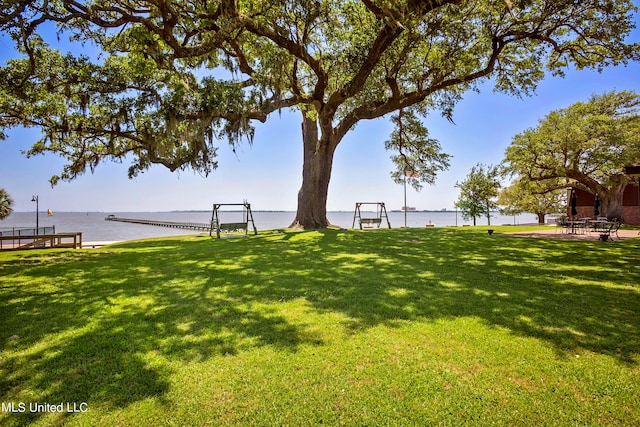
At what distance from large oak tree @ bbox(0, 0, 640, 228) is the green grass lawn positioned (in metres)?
6.88

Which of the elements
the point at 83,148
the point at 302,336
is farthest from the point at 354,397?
the point at 83,148

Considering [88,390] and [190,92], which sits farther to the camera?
[190,92]

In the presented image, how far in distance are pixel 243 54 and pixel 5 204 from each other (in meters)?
32.0

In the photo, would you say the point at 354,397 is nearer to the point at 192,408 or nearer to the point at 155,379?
the point at 192,408

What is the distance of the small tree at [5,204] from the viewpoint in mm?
29519

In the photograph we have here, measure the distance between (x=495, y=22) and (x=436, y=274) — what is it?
10545 millimetres

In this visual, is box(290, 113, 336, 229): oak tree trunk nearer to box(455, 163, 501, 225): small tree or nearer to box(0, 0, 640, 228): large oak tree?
box(0, 0, 640, 228): large oak tree

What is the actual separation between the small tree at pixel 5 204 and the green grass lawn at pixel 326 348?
104 feet

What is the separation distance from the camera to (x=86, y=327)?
13.2 feet

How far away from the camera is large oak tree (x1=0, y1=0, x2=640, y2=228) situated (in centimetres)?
987

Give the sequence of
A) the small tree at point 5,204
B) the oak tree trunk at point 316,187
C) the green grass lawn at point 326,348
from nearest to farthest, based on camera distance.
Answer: the green grass lawn at point 326,348
the oak tree trunk at point 316,187
the small tree at point 5,204

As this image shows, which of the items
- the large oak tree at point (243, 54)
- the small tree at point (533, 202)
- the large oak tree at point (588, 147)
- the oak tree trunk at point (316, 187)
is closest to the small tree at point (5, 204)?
the large oak tree at point (243, 54)

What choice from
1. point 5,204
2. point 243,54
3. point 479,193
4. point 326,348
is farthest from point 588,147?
point 5,204

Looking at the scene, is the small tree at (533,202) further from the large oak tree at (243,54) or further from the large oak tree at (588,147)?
the large oak tree at (243,54)
